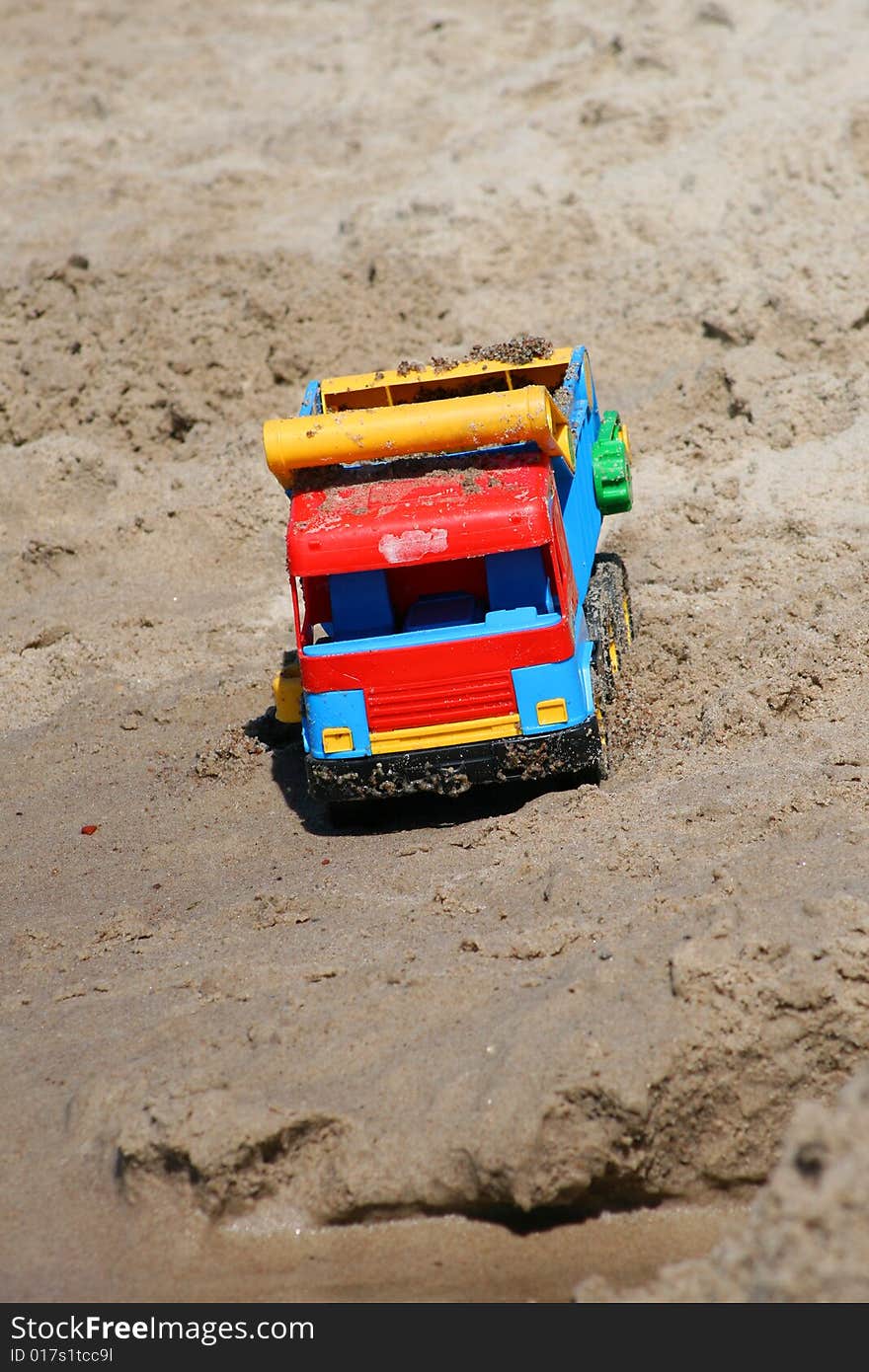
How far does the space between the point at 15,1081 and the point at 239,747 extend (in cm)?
259

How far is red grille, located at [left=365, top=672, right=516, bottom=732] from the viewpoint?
581 centimetres

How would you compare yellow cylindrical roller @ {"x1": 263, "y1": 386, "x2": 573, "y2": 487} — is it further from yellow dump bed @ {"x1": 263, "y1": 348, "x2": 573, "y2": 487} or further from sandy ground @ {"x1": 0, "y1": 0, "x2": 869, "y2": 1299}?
sandy ground @ {"x1": 0, "y1": 0, "x2": 869, "y2": 1299}

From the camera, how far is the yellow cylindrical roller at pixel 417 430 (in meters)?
5.79

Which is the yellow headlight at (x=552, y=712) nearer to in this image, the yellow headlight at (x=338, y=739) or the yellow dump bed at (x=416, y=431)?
the yellow headlight at (x=338, y=739)

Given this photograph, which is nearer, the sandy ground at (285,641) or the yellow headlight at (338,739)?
the sandy ground at (285,641)

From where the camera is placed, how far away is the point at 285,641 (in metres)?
8.18

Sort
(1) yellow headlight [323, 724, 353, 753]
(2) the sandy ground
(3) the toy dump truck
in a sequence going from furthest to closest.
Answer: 1. (1) yellow headlight [323, 724, 353, 753]
2. (3) the toy dump truck
3. (2) the sandy ground

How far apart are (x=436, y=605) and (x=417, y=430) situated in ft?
2.71

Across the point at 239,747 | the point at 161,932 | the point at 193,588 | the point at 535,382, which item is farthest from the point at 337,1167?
the point at 193,588

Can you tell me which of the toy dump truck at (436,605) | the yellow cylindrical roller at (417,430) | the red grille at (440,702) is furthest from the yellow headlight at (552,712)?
the yellow cylindrical roller at (417,430)

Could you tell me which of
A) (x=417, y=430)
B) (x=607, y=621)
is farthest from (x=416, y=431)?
(x=607, y=621)

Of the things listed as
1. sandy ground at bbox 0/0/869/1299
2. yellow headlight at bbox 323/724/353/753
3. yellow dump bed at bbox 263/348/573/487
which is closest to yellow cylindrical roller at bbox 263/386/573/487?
yellow dump bed at bbox 263/348/573/487

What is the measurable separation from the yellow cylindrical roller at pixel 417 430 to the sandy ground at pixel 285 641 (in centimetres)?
162

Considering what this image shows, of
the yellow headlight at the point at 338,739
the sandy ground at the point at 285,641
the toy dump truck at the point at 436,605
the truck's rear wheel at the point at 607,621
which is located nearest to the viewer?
the sandy ground at the point at 285,641
